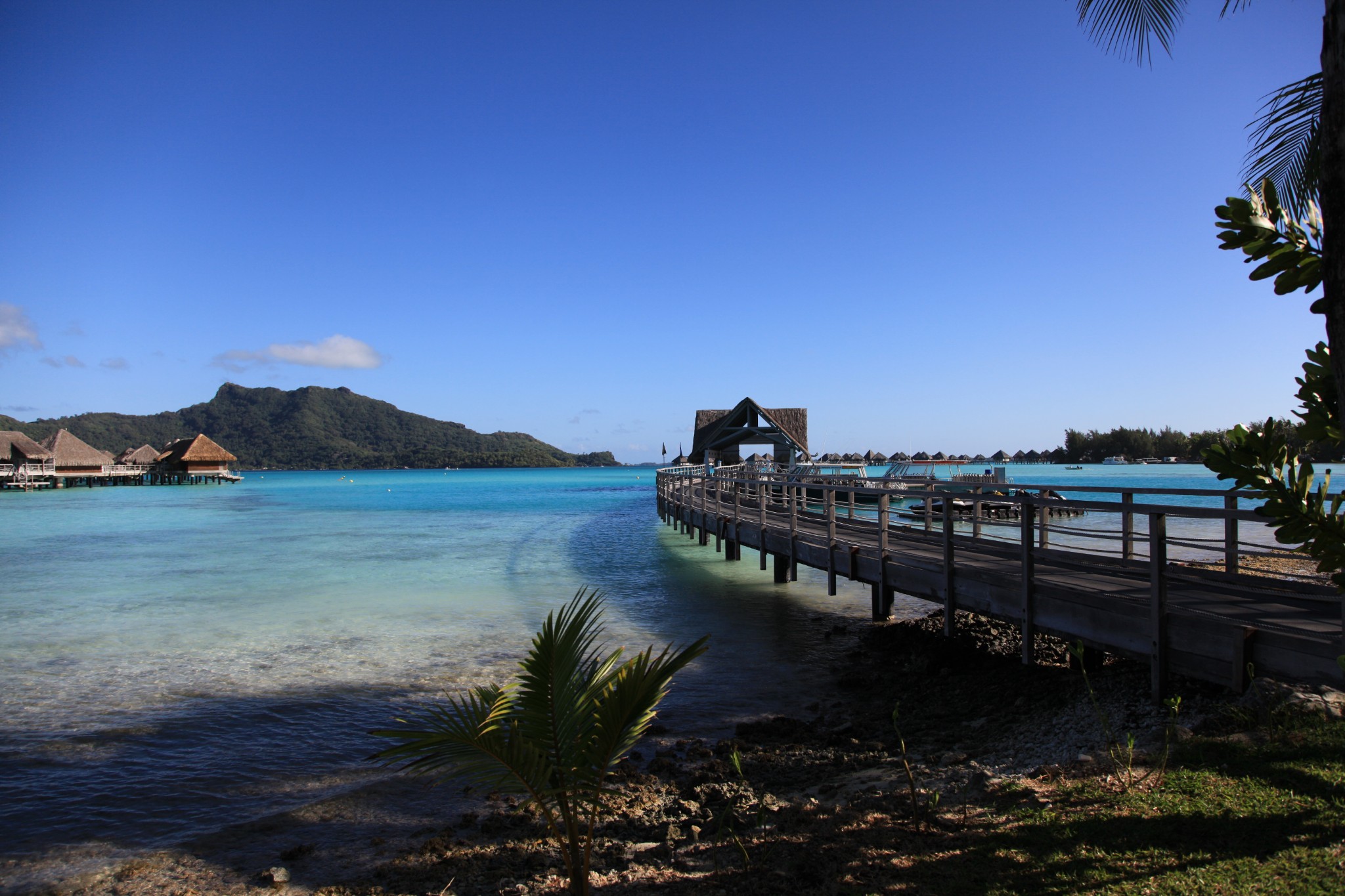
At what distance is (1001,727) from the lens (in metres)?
6.01

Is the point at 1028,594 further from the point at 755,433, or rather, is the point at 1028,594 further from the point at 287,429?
the point at 287,429

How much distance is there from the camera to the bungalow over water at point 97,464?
76.1 meters

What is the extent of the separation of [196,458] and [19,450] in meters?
16.1

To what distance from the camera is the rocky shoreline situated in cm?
402

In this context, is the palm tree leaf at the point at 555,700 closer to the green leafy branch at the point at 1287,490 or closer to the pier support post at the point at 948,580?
the green leafy branch at the point at 1287,490

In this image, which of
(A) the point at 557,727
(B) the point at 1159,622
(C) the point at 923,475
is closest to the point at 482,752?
(A) the point at 557,727

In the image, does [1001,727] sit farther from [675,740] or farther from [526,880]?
[526,880]

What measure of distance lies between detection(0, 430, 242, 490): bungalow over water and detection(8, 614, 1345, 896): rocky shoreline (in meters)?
92.1

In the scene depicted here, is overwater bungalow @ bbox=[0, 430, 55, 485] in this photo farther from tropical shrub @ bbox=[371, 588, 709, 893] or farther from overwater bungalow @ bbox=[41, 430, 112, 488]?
tropical shrub @ bbox=[371, 588, 709, 893]

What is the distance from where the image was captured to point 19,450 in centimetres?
7569

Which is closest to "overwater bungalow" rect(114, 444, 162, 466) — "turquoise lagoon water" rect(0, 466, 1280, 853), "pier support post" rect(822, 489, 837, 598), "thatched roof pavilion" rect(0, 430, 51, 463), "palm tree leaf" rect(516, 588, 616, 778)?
"thatched roof pavilion" rect(0, 430, 51, 463)

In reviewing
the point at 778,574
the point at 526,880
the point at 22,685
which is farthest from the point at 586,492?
the point at 526,880

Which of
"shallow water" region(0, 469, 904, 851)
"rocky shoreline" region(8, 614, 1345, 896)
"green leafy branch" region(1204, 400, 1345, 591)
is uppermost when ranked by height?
"green leafy branch" region(1204, 400, 1345, 591)

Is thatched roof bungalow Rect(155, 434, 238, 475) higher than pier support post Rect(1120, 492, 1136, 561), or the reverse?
thatched roof bungalow Rect(155, 434, 238, 475)
